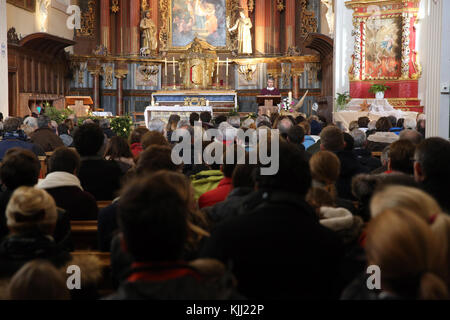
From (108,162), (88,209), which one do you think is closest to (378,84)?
(108,162)

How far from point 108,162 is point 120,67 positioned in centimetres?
1618

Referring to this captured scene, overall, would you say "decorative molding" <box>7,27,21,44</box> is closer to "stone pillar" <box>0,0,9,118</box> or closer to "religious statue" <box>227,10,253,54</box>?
"stone pillar" <box>0,0,9,118</box>

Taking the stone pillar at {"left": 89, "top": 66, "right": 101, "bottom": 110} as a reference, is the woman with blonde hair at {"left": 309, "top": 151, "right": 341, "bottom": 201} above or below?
below

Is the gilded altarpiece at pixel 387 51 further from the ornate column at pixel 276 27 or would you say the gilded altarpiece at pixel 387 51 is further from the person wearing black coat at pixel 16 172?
the person wearing black coat at pixel 16 172

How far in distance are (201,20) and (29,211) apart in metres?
19.9

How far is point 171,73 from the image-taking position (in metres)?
21.6

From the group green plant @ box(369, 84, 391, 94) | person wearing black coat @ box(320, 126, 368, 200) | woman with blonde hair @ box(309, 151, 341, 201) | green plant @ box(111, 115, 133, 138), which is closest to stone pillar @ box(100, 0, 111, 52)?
green plant @ box(369, 84, 391, 94)

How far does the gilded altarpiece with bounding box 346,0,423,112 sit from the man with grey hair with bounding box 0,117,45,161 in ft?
32.6

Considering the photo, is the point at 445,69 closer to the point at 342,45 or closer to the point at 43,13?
the point at 342,45

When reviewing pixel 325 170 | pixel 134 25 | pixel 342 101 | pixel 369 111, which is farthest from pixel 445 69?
pixel 134 25

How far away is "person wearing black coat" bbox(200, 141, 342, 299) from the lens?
222cm

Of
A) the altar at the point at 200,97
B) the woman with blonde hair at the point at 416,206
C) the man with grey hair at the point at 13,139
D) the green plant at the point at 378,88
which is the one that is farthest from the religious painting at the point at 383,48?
the woman with blonde hair at the point at 416,206

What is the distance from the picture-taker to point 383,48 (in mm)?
14922

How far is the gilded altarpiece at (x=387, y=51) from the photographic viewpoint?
47.8 ft
